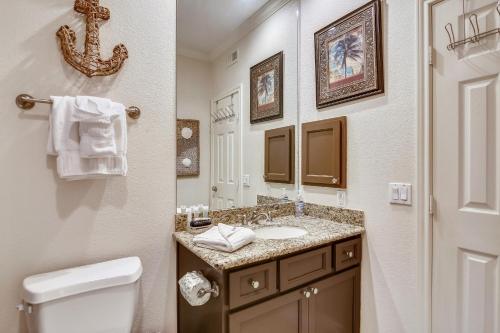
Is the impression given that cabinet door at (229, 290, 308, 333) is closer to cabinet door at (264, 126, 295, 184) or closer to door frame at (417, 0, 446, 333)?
door frame at (417, 0, 446, 333)

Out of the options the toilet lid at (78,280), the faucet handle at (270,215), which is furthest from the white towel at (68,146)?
the faucet handle at (270,215)

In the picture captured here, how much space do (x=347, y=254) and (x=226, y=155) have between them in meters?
1.00

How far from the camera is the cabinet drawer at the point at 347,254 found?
1.52 m

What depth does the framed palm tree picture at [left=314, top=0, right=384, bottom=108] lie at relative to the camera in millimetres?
1564

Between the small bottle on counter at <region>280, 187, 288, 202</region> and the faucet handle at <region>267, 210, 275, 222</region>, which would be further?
the small bottle on counter at <region>280, 187, 288, 202</region>

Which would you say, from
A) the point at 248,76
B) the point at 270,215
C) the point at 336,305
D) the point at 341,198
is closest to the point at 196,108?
the point at 248,76

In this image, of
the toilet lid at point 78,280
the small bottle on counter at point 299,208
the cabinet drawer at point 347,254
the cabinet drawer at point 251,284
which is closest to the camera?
the toilet lid at point 78,280

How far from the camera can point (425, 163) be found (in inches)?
54.2

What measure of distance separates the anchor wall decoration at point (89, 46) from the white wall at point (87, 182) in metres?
0.04

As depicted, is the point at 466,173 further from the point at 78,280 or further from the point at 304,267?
the point at 78,280

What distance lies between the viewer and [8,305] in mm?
1126

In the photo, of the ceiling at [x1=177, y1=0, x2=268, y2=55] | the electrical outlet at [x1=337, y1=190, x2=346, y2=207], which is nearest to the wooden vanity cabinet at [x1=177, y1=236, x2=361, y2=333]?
the electrical outlet at [x1=337, y1=190, x2=346, y2=207]

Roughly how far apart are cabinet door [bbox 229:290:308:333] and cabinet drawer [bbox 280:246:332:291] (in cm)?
7

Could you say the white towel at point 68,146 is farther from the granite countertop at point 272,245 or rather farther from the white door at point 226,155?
the white door at point 226,155
